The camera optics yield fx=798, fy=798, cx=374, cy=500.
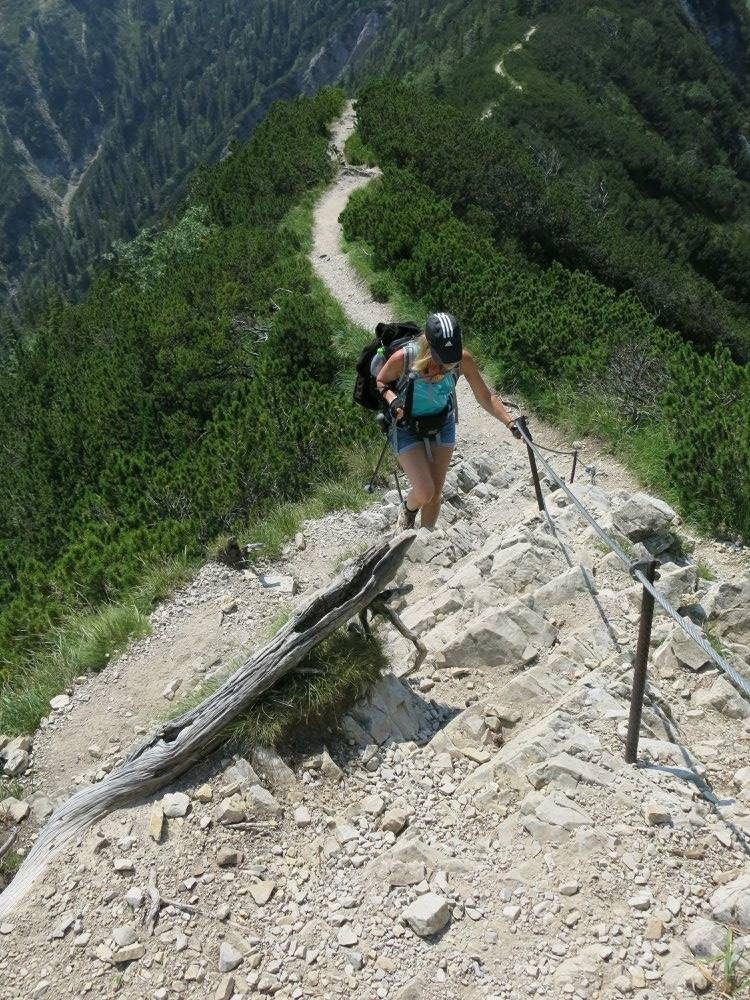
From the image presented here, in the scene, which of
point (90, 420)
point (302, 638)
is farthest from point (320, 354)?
point (302, 638)

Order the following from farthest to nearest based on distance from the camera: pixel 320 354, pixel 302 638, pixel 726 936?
pixel 320 354, pixel 302 638, pixel 726 936

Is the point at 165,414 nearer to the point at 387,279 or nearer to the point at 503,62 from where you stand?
the point at 387,279

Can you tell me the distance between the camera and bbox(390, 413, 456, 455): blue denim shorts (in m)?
6.04

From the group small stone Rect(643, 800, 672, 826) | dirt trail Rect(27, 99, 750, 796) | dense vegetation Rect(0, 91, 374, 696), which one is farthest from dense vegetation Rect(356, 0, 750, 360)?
small stone Rect(643, 800, 672, 826)

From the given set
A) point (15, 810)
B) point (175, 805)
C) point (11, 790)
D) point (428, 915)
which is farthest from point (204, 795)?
point (11, 790)

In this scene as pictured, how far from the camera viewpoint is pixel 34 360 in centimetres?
2191

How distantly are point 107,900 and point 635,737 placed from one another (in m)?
2.76

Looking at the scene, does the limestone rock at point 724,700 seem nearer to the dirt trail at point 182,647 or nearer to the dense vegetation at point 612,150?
the dirt trail at point 182,647

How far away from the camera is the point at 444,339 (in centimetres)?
532

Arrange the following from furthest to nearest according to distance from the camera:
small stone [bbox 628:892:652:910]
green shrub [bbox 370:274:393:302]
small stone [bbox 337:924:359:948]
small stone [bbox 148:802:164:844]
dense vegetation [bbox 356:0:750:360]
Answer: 1. dense vegetation [bbox 356:0:750:360]
2. green shrub [bbox 370:274:393:302]
3. small stone [bbox 148:802:164:844]
4. small stone [bbox 337:924:359:948]
5. small stone [bbox 628:892:652:910]

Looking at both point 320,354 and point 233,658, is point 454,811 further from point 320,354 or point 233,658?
point 320,354

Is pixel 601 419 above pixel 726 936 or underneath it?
underneath

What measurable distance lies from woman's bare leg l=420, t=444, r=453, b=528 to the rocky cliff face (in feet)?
342

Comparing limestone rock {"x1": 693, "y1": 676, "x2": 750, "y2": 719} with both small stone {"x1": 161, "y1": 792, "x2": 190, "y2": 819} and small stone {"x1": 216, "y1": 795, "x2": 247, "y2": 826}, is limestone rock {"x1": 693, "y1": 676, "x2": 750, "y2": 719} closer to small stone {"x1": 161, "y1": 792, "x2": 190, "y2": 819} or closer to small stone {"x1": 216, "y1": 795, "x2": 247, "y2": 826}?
small stone {"x1": 216, "y1": 795, "x2": 247, "y2": 826}
